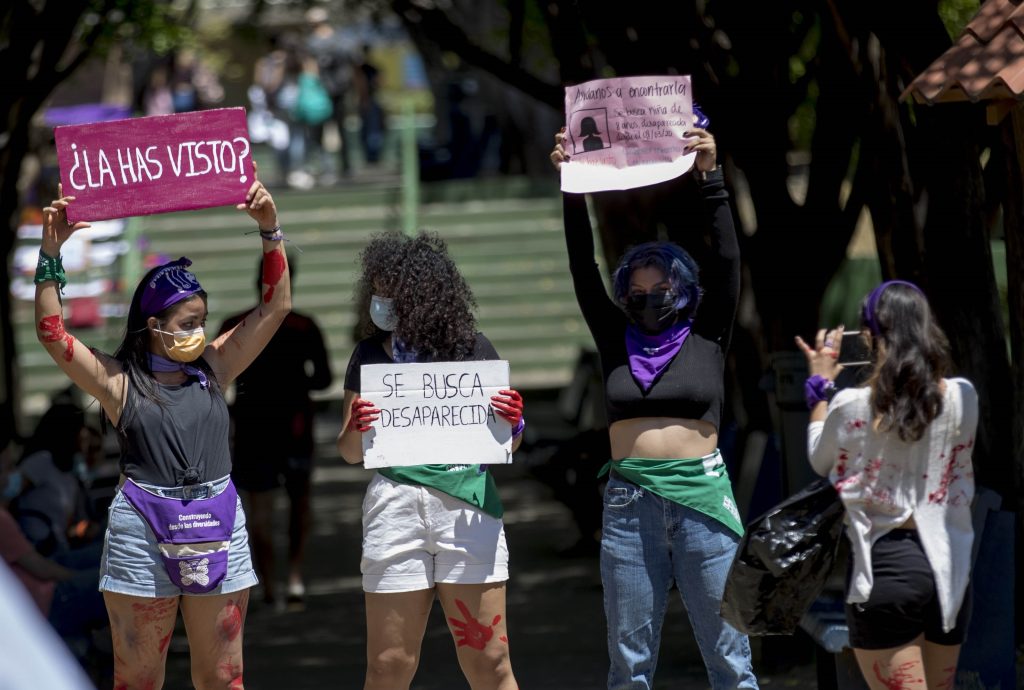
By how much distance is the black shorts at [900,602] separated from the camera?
15.1ft

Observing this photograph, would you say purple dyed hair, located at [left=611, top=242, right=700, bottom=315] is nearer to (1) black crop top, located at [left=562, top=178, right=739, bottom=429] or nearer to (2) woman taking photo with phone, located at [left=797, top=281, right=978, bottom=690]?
(1) black crop top, located at [left=562, top=178, right=739, bottom=429]

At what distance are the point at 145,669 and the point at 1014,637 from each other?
3.26 meters

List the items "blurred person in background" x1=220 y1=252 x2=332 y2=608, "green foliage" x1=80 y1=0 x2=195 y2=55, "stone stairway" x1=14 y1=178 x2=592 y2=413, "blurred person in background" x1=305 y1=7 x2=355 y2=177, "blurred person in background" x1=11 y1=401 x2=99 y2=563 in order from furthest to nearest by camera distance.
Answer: "blurred person in background" x1=305 y1=7 x2=355 y2=177 → "stone stairway" x1=14 y1=178 x2=592 y2=413 → "green foliage" x1=80 y1=0 x2=195 y2=55 → "blurred person in background" x1=220 y1=252 x2=332 y2=608 → "blurred person in background" x1=11 y1=401 x2=99 y2=563

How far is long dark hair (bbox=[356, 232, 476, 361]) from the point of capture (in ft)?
16.8

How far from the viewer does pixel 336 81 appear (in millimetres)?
25062


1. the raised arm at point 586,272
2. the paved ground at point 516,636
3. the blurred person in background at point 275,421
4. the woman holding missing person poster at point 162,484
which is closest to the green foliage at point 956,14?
the paved ground at point 516,636

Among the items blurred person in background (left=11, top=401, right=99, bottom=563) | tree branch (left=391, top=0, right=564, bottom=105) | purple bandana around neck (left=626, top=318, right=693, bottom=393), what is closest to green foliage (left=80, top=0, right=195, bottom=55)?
tree branch (left=391, top=0, right=564, bottom=105)

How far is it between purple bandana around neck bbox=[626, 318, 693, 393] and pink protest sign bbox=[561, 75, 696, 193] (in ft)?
1.74

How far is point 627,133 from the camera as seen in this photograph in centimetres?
547

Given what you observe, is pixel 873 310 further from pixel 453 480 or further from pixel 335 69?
pixel 335 69

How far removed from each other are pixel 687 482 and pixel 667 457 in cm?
10

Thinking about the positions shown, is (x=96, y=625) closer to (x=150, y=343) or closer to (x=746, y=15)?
(x=150, y=343)

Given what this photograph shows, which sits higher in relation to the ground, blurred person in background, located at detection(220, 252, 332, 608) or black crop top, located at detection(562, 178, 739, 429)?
black crop top, located at detection(562, 178, 739, 429)

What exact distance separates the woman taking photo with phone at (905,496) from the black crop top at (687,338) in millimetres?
541
